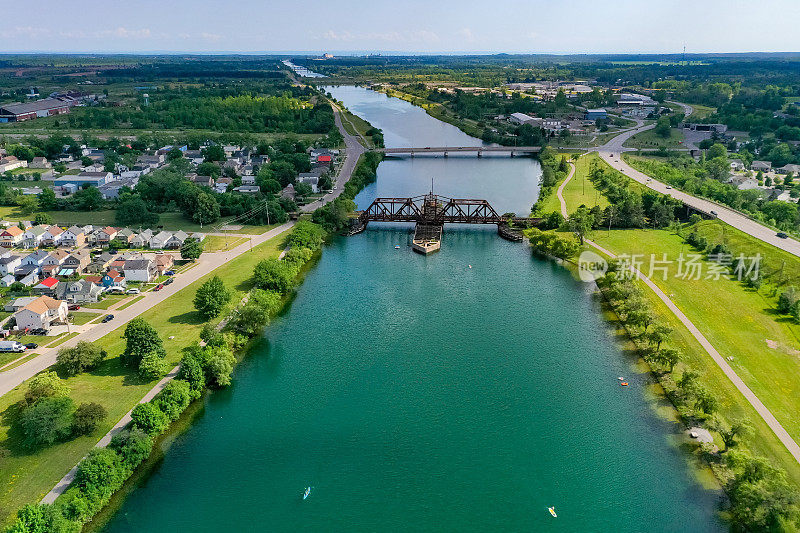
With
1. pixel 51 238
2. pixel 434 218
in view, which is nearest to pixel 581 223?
pixel 434 218

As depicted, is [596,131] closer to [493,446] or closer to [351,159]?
[351,159]

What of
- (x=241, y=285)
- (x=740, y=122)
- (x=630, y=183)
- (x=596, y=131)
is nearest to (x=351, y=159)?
(x=630, y=183)

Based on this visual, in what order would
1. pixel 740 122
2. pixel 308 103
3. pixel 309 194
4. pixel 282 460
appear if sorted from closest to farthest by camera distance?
pixel 282 460, pixel 309 194, pixel 740 122, pixel 308 103

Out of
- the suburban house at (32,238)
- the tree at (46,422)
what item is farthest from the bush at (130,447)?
the suburban house at (32,238)

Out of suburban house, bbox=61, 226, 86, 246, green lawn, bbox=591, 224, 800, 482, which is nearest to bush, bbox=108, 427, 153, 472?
green lawn, bbox=591, 224, 800, 482

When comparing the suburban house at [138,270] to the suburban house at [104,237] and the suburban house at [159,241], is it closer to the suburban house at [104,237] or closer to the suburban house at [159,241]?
the suburban house at [159,241]

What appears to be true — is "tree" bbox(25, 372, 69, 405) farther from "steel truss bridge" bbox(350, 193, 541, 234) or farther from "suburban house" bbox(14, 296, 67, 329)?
"steel truss bridge" bbox(350, 193, 541, 234)
